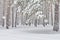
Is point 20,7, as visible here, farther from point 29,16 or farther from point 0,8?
point 0,8

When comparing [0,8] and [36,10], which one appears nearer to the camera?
[36,10]

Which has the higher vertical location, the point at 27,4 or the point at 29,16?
the point at 27,4

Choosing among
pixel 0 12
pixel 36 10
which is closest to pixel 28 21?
pixel 36 10

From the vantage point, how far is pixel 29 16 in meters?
13.7

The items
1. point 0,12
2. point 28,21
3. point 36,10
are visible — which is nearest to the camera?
point 36,10

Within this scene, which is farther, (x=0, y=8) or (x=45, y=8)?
(x=0, y=8)

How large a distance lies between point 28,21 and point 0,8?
15263mm

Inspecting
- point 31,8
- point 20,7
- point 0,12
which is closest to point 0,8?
point 0,12

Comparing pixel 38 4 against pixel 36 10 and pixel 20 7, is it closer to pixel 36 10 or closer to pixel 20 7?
pixel 36 10

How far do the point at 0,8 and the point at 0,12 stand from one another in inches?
25.5

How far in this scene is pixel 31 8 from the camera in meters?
13.3

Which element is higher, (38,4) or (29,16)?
(38,4)

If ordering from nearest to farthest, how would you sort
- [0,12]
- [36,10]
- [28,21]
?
[36,10] → [28,21] → [0,12]

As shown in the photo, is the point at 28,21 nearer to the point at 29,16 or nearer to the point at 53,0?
the point at 29,16
